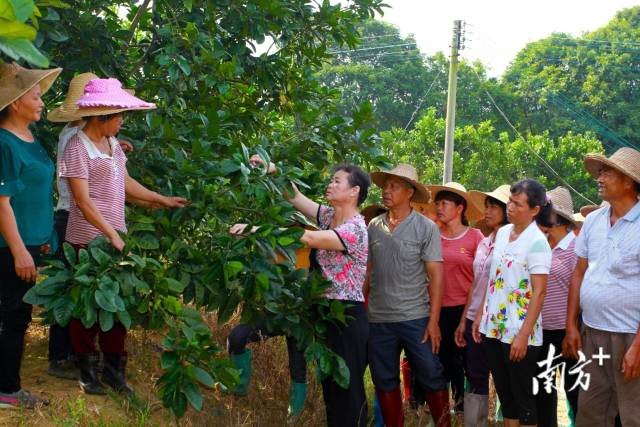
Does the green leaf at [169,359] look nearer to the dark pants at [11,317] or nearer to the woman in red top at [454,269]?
the dark pants at [11,317]

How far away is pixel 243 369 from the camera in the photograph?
5395 millimetres

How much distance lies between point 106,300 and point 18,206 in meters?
0.90

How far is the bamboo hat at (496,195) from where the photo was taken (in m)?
5.36

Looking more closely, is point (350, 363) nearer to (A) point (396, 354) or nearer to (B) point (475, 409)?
(A) point (396, 354)

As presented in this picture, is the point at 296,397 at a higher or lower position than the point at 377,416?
higher

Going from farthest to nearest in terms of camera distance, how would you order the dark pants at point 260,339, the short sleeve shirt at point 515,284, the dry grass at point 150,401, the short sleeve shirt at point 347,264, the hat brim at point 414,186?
the dark pants at point 260,339, the hat brim at point 414,186, the short sleeve shirt at point 515,284, the short sleeve shirt at point 347,264, the dry grass at point 150,401

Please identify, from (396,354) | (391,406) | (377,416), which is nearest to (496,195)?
(396,354)

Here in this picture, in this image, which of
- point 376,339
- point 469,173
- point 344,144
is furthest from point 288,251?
point 469,173

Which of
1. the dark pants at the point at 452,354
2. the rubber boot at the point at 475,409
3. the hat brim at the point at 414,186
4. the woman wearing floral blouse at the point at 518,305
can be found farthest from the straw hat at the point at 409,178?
the rubber boot at the point at 475,409

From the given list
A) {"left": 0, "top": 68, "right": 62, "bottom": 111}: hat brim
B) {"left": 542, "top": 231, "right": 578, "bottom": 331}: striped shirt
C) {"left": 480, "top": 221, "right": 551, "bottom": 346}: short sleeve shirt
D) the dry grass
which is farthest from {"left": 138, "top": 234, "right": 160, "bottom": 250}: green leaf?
{"left": 542, "top": 231, "right": 578, "bottom": 331}: striped shirt

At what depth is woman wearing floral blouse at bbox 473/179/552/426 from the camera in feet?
15.0

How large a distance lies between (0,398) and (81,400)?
0.39m

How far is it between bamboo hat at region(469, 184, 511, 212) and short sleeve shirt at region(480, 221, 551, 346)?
17.7 inches

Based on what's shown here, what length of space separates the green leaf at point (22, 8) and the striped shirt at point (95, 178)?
1909mm
